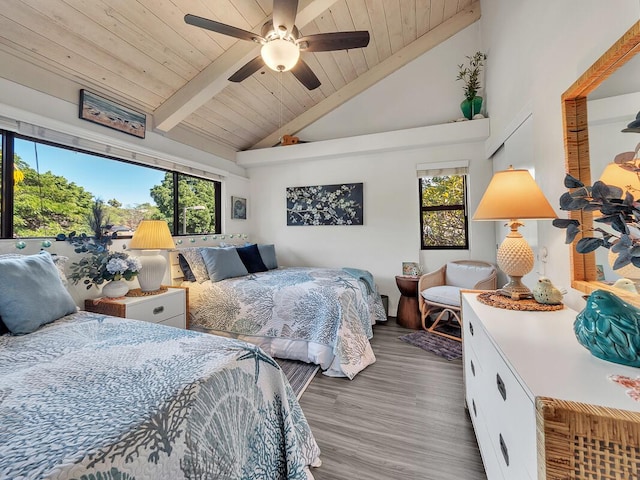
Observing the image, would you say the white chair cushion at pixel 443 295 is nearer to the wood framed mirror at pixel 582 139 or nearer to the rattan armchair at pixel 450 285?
the rattan armchair at pixel 450 285

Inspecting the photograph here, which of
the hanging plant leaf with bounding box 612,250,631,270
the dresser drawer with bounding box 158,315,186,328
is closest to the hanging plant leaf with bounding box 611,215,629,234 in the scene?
the hanging plant leaf with bounding box 612,250,631,270

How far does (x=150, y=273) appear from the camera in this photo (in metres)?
2.33

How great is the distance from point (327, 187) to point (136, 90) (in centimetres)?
240

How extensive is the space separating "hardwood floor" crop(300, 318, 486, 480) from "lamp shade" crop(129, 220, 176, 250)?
1.74m

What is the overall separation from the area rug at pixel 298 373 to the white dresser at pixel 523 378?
3.80 feet

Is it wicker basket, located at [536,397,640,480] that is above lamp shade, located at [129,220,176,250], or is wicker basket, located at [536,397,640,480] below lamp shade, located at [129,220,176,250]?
below

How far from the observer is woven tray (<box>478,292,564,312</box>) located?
50.6 inches

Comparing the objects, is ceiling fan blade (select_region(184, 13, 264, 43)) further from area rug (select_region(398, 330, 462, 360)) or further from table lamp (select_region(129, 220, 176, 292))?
area rug (select_region(398, 330, 462, 360))

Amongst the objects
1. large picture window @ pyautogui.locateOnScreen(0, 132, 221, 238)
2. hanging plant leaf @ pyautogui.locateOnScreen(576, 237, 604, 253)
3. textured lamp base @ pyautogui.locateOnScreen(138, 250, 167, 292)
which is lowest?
textured lamp base @ pyautogui.locateOnScreen(138, 250, 167, 292)

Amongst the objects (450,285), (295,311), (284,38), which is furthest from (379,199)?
(284,38)

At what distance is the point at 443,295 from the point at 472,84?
253 centimetres

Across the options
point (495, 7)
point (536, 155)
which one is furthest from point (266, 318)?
point (495, 7)

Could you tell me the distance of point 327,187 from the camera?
394 cm

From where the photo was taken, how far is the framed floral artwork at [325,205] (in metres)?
3.81
